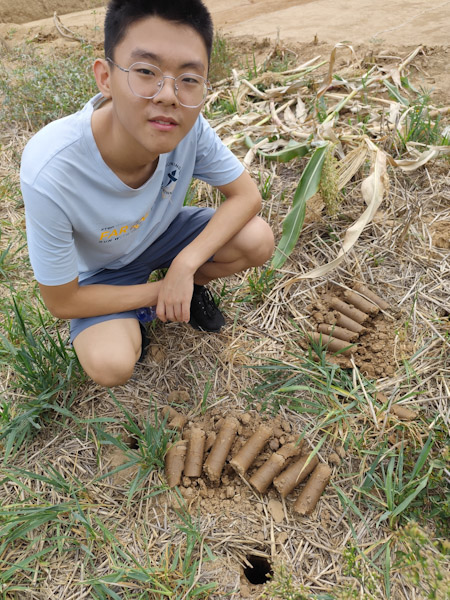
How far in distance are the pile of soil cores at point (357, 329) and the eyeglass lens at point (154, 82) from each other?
3.72 ft

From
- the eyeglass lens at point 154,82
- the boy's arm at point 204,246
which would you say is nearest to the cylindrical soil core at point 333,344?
the boy's arm at point 204,246

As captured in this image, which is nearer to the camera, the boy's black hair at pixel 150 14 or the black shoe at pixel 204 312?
the boy's black hair at pixel 150 14

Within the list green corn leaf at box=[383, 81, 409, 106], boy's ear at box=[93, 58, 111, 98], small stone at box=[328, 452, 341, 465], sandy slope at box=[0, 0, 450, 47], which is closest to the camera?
boy's ear at box=[93, 58, 111, 98]

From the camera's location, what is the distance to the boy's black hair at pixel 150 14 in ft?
4.62

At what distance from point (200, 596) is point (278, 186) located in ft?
6.86

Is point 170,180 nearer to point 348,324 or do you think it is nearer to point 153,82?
point 153,82

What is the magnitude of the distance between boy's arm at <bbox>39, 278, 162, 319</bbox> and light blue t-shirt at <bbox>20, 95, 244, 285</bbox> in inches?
2.7

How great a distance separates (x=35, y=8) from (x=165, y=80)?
605cm

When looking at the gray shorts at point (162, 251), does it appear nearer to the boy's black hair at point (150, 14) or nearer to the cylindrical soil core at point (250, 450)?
the cylindrical soil core at point (250, 450)

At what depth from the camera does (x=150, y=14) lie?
141cm

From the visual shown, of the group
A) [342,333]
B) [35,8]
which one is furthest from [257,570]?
[35,8]

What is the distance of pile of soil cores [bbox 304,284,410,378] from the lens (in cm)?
215

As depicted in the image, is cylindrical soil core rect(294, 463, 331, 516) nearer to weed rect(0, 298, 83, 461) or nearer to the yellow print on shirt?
weed rect(0, 298, 83, 461)

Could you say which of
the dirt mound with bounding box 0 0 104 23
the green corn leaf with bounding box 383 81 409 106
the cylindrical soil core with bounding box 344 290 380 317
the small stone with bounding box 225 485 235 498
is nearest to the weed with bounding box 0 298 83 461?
the small stone with bounding box 225 485 235 498
